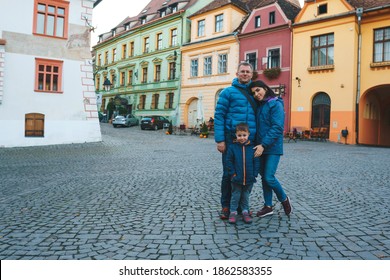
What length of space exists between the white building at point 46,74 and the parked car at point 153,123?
14117mm

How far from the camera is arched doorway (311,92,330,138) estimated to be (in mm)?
24234

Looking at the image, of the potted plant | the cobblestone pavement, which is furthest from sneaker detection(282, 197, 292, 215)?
the potted plant

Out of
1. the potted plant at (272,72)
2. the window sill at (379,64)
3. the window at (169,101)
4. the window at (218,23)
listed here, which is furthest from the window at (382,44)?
the window at (169,101)

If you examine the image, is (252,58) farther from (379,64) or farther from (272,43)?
(379,64)

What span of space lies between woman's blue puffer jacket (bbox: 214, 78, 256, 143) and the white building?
49.7 ft

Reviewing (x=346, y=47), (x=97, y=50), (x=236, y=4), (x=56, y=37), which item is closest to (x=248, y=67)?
(x=56, y=37)

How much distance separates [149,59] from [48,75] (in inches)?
913

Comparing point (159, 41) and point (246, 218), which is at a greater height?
point (159, 41)

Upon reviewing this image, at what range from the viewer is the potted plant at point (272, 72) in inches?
1048

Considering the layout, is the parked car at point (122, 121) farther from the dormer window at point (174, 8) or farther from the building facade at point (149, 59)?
the dormer window at point (174, 8)

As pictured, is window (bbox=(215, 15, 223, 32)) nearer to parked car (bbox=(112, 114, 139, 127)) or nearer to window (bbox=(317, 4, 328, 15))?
window (bbox=(317, 4, 328, 15))

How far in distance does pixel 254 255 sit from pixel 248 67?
233 cm

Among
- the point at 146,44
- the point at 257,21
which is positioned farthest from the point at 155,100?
the point at 257,21

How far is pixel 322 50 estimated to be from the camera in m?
24.6
